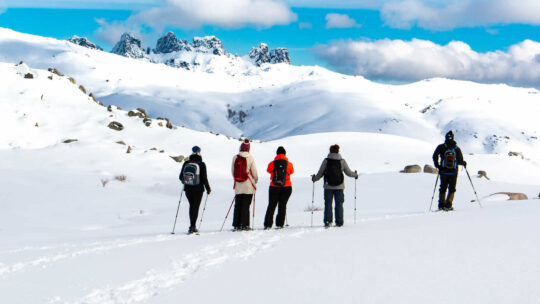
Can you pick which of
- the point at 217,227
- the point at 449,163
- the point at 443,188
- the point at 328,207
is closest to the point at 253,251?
the point at 328,207

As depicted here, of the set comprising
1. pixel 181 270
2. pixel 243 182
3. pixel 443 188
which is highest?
pixel 243 182

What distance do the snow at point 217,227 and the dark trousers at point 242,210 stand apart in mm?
641

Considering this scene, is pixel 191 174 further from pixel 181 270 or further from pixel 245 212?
pixel 181 270

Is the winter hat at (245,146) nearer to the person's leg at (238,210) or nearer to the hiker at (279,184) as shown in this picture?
the hiker at (279,184)

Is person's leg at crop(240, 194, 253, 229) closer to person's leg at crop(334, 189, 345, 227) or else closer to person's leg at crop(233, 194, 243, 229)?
person's leg at crop(233, 194, 243, 229)

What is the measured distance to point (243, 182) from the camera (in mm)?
10094

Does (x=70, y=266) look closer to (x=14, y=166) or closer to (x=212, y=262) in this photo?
(x=212, y=262)

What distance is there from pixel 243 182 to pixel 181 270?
406 centimetres

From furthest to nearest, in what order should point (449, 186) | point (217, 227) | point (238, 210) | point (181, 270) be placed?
point (217, 227), point (449, 186), point (238, 210), point (181, 270)

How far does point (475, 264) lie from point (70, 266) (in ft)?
18.1

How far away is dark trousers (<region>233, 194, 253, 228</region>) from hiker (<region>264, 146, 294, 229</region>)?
0.43m

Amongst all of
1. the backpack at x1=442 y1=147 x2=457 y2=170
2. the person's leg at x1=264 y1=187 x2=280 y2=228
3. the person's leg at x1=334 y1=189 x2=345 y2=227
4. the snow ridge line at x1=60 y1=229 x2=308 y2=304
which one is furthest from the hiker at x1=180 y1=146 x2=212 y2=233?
the backpack at x1=442 y1=147 x2=457 y2=170

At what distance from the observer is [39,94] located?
3688 centimetres

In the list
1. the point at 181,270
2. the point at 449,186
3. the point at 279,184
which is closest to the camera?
the point at 181,270
